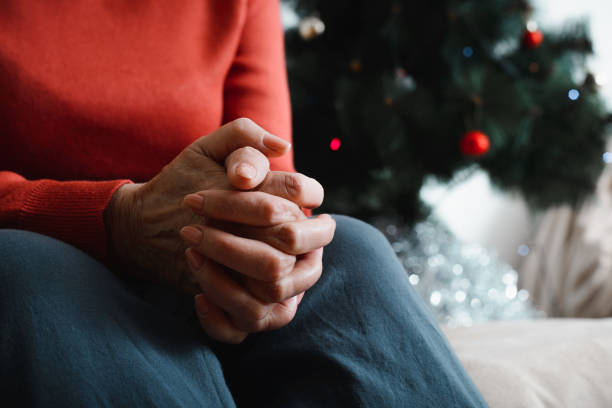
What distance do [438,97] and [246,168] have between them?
1.02 m

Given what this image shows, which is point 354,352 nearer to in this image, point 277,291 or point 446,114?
point 277,291

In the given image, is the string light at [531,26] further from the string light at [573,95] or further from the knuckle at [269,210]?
the knuckle at [269,210]

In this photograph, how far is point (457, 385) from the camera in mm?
376

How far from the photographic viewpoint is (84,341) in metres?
0.32

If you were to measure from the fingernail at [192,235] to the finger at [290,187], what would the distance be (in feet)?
0.20

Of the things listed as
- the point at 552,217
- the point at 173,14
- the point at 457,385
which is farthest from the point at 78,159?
the point at 552,217

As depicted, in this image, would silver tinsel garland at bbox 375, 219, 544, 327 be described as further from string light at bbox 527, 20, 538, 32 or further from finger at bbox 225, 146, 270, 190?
finger at bbox 225, 146, 270, 190

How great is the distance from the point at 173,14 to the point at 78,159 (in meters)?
0.24

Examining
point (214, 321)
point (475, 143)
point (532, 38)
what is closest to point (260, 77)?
point (214, 321)

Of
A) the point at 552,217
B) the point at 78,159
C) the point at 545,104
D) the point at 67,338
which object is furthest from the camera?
the point at 552,217

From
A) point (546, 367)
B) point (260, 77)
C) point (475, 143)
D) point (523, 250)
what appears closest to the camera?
point (546, 367)

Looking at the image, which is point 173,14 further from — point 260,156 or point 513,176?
point 513,176

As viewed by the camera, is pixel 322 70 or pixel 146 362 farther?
pixel 322 70

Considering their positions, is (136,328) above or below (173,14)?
below
